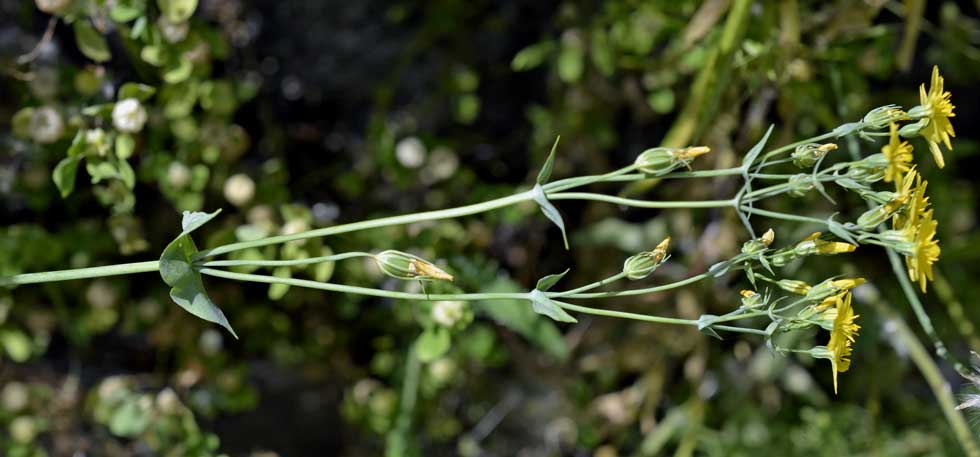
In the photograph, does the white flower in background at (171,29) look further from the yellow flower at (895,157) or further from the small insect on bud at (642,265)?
the yellow flower at (895,157)

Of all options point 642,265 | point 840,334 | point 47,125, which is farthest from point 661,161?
point 47,125

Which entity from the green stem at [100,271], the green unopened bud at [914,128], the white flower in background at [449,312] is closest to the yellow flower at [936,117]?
the green unopened bud at [914,128]

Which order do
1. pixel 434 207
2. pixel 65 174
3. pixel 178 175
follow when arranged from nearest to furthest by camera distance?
pixel 65 174
pixel 178 175
pixel 434 207

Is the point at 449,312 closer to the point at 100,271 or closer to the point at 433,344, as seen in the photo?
the point at 433,344

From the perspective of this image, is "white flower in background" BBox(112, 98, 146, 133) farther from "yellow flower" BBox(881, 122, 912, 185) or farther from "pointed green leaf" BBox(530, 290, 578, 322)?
"yellow flower" BBox(881, 122, 912, 185)

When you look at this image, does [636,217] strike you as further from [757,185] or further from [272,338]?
[272,338]

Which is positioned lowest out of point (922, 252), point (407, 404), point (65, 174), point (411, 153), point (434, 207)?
point (407, 404)

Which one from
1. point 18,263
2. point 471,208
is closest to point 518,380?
point 18,263
